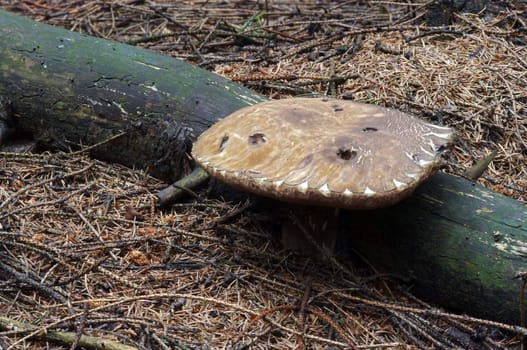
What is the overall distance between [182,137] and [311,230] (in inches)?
32.9

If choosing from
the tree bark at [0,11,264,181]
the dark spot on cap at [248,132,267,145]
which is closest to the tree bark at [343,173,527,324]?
the dark spot on cap at [248,132,267,145]

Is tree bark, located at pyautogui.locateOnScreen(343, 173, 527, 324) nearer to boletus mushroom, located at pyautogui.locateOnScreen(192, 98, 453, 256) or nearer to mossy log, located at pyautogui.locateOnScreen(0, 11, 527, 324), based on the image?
mossy log, located at pyautogui.locateOnScreen(0, 11, 527, 324)

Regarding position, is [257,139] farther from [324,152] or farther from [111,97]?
[111,97]

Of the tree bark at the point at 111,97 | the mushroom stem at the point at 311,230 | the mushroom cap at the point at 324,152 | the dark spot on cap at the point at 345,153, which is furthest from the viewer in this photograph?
the tree bark at the point at 111,97

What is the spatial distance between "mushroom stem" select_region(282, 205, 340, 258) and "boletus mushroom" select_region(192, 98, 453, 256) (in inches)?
0.6

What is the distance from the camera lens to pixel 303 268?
265cm

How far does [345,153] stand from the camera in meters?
2.33

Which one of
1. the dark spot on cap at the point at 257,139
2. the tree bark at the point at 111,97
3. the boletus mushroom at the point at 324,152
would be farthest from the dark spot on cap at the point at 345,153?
Result: the tree bark at the point at 111,97

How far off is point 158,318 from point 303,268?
0.63 m

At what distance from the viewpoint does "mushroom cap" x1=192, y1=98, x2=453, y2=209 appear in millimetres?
2207

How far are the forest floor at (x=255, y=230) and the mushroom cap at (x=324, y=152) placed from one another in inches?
17.3

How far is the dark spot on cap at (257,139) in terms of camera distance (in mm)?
2444

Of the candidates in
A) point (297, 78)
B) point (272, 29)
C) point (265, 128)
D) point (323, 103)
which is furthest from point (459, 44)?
point (265, 128)

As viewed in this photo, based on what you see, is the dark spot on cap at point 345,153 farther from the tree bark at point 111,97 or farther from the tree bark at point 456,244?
the tree bark at point 111,97
